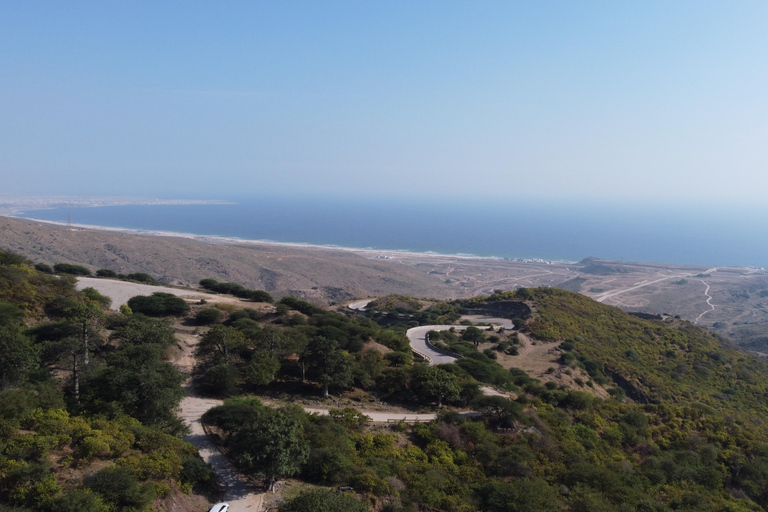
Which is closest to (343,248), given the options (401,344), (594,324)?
(594,324)

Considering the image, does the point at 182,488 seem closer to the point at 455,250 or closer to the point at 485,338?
the point at 485,338

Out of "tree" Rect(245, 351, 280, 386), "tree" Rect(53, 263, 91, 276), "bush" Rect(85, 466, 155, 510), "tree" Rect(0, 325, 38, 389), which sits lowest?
"tree" Rect(245, 351, 280, 386)

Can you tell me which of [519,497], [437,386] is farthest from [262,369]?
[519,497]

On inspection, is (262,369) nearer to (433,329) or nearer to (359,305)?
(433,329)

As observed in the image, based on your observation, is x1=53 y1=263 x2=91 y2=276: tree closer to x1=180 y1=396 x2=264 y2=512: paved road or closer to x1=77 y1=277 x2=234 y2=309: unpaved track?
x1=77 y1=277 x2=234 y2=309: unpaved track

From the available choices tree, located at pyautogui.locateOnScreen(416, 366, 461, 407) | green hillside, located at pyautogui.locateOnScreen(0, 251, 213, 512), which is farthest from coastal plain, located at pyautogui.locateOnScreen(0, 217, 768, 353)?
green hillside, located at pyautogui.locateOnScreen(0, 251, 213, 512)

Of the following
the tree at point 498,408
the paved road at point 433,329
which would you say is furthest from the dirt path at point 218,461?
the paved road at point 433,329
